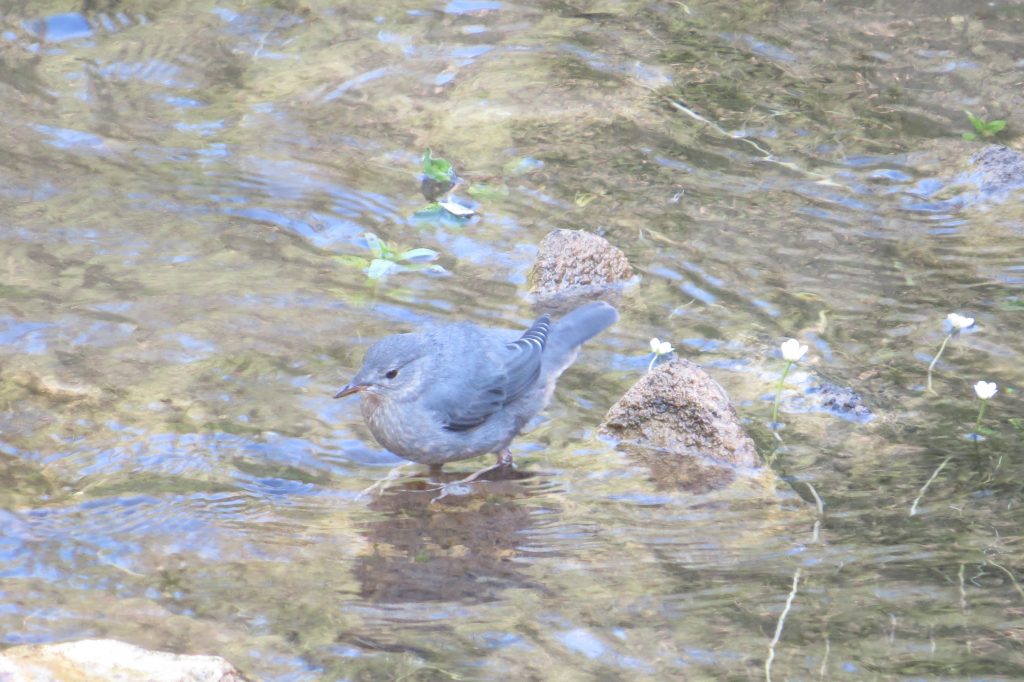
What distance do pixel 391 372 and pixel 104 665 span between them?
6.92ft

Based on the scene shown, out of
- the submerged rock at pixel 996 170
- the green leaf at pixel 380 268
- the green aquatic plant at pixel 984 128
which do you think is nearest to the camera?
the green leaf at pixel 380 268

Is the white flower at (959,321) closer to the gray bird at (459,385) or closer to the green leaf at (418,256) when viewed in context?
the gray bird at (459,385)

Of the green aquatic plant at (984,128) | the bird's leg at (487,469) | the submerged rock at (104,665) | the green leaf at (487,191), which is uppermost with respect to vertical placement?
the submerged rock at (104,665)

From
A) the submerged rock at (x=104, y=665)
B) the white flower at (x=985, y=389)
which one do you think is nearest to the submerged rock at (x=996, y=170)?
the white flower at (x=985, y=389)

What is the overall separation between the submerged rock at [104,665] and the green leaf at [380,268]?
3.42m

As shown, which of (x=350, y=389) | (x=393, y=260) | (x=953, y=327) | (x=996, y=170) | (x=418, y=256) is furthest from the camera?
(x=996, y=170)

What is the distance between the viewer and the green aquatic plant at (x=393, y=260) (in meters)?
6.79

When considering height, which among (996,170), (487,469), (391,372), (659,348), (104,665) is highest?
(104,665)

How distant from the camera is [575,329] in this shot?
601 centimetres

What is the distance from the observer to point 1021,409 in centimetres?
558

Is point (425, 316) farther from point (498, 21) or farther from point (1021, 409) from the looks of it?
point (498, 21)

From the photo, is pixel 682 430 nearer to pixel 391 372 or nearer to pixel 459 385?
pixel 459 385

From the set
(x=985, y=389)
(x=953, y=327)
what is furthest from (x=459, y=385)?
(x=953, y=327)

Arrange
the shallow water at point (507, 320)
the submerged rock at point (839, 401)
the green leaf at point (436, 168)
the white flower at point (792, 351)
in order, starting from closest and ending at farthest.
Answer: the shallow water at point (507, 320) < the white flower at point (792, 351) < the submerged rock at point (839, 401) < the green leaf at point (436, 168)
